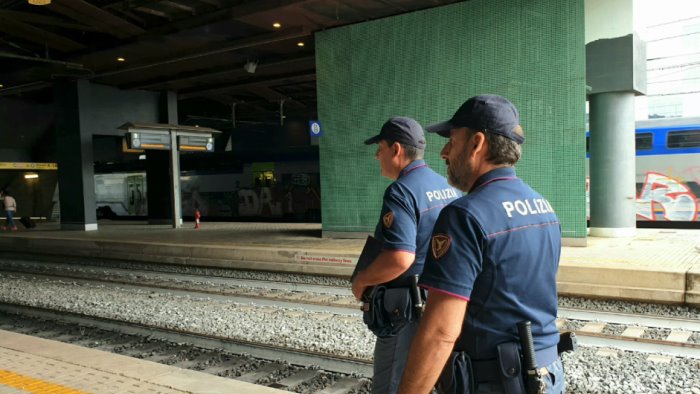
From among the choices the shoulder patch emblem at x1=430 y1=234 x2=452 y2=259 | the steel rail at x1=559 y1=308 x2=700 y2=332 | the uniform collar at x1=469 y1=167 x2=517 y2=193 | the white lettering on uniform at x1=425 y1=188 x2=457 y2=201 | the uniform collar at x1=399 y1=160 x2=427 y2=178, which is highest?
the uniform collar at x1=399 y1=160 x2=427 y2=178

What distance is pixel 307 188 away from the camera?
21.7 metres

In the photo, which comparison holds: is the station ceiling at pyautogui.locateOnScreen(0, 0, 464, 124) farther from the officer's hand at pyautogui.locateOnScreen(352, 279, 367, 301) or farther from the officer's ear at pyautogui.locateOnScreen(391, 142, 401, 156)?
the officer's hand at pyautogui.locateOnScreen(352, 279, 367, 301)

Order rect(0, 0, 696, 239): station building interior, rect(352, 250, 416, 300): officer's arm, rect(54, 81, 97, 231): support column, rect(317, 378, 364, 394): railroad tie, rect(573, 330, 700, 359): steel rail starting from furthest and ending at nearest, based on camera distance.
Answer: rect(54, 81, 97, 231): support column < rect(0, 0, 696, 239): station building interior < rect(573, 330, 700, 359): steel rail < rect(317, 378, 364, 394): railroad tie < rect(352, 250, 416, 300): officer's arm

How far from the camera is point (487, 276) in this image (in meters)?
1.76

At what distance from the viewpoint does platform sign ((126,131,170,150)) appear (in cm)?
1739

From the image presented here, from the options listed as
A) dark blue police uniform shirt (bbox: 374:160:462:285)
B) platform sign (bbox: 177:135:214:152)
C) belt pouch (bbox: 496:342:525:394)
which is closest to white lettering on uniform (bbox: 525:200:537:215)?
belt pouch (bbox: 496:342:525:394)

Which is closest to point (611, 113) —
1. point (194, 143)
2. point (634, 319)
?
point (634, 319)

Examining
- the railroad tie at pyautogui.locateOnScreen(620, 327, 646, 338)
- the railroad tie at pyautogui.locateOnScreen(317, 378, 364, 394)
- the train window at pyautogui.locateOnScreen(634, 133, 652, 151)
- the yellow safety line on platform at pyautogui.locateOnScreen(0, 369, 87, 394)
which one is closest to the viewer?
the yellow safety line on platform at pyautogui.locateOnScreen(0, 369, 87, 394)

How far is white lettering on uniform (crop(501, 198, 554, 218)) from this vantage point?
69.4 inches

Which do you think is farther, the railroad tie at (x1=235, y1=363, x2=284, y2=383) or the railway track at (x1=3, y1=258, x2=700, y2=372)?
the railway track at (x1=3, y1=258, x2=700, y2=372)

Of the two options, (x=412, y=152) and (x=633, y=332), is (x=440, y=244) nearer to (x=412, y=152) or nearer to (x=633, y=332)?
(x=412, y=152)

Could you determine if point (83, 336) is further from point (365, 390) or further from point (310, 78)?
point (310, 78)

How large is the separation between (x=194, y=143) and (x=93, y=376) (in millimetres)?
15273

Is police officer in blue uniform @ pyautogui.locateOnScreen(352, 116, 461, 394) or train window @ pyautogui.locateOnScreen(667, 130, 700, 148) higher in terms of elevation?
train window @ pyautogui.locateOnScreen(667, 130, 700, 148)
